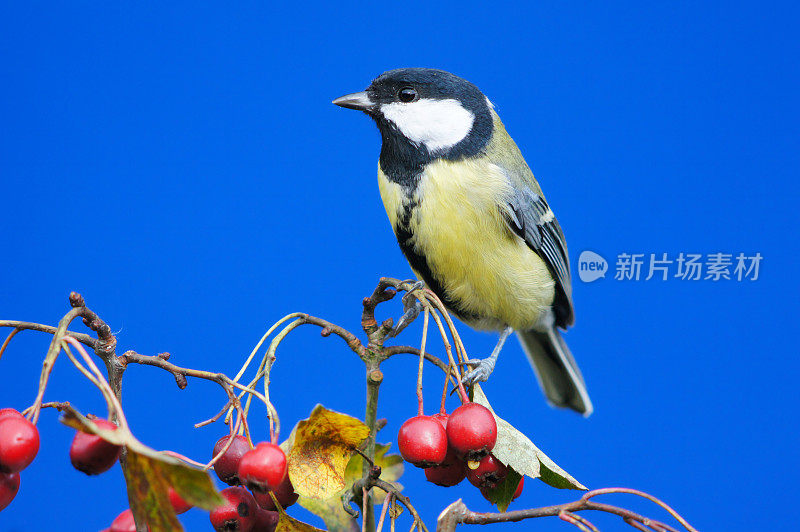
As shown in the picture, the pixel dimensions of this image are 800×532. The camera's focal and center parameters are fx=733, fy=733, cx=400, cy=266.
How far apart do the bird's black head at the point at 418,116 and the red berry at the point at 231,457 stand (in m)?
0.72

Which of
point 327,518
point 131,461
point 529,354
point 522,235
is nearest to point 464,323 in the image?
point 522,235

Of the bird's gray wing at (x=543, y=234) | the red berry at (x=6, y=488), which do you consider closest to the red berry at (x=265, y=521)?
the red berry at (x=6, y=488)

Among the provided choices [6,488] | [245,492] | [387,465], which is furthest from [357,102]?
[6,488]

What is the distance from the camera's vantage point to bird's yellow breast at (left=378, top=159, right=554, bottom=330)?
1.28 metres

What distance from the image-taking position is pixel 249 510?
68cm

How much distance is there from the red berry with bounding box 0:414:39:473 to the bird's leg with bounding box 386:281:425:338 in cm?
38

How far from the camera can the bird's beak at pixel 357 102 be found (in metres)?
1.33

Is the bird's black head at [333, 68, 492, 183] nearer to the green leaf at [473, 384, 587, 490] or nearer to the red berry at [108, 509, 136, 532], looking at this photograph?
the green leaf at [473, 384, 587, 490]

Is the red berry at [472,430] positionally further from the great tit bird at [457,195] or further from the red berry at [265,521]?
the great tit bird at [457,195]

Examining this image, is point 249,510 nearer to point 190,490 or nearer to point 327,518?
point 327,518

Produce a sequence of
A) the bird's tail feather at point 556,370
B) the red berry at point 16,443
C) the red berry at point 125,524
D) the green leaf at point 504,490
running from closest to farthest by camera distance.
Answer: the red berry at point 16,443 < the red berry at point 125,524 < the green leaf at point 504,490 < the bird's tail feather at point 556,370

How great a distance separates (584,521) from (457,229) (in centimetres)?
77

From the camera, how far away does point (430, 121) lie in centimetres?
130

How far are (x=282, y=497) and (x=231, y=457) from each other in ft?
0.21
